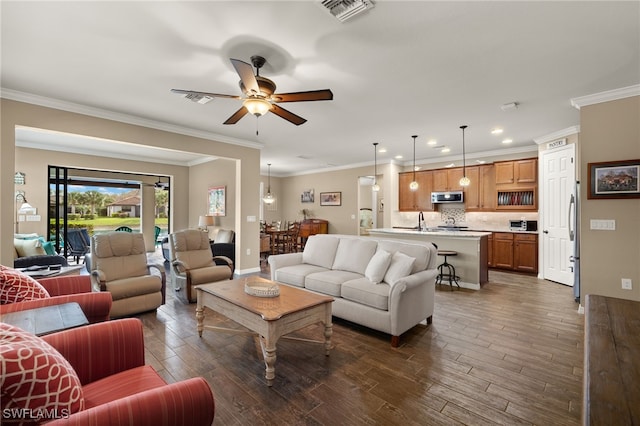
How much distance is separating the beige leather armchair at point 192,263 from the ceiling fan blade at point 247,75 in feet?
8.91

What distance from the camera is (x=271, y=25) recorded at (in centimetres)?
229

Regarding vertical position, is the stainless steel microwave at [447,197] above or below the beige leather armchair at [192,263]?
above

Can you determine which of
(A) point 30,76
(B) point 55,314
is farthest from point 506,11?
(A) point 30,76

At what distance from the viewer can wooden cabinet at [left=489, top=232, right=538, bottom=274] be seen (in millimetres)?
5949

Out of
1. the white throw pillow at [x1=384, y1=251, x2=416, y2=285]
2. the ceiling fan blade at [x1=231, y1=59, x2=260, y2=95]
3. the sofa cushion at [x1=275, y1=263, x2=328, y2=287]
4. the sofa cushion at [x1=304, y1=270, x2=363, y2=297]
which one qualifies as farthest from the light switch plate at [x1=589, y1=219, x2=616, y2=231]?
the ceiling fan blade at [x1=231, y1=59, x2=260, y2=95]

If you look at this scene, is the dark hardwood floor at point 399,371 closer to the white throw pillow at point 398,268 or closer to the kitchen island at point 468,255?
the white throw pillow at point 398,268

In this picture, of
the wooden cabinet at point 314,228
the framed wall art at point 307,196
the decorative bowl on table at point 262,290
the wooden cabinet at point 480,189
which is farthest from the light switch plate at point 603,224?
the framed wall art at point 307,196

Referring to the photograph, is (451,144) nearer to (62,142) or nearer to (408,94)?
(408,94)

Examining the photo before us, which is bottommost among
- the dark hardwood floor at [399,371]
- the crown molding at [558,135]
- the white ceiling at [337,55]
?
the dark hardwood floor at [399,371]

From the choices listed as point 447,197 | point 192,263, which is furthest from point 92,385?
point 447,197

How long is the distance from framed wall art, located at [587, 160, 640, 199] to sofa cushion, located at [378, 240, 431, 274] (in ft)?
7.47

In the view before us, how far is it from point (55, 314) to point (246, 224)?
4.40 metres

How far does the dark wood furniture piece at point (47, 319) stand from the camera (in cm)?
154

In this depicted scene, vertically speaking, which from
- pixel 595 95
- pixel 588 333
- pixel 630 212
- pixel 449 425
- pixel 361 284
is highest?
pixel 595 95
